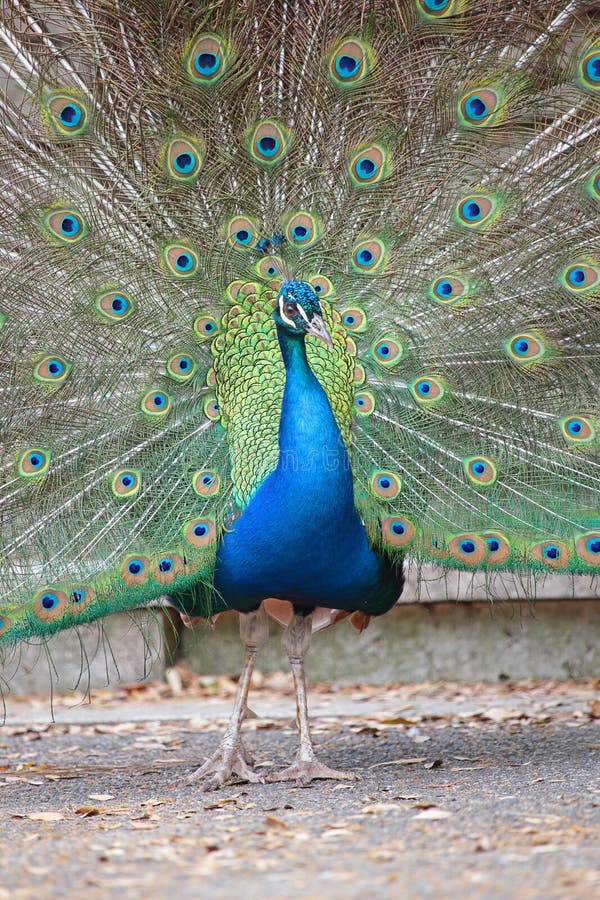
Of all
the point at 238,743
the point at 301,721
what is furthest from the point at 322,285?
the point at 238,743

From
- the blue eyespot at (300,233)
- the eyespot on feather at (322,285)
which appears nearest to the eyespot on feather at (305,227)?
the blue eyespot at (300,233)

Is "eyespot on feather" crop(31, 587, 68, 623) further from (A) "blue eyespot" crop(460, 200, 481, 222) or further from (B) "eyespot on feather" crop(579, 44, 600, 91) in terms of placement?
(B) "eyespot on feather" crop(579, 44, 600, 91)

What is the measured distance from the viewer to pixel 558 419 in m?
4.41

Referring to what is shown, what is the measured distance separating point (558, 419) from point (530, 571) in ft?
1.98

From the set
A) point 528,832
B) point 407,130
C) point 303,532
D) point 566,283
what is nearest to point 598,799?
point 528,832

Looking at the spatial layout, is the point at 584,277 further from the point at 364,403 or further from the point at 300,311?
the point at 300,311

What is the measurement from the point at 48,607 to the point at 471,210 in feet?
6.72

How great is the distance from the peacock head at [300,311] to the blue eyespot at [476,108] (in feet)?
3.18

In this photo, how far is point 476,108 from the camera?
4.31 metres

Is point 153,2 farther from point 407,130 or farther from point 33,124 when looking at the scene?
point 407,130

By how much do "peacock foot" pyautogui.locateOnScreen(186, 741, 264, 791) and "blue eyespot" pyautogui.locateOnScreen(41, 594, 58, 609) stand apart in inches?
33.2

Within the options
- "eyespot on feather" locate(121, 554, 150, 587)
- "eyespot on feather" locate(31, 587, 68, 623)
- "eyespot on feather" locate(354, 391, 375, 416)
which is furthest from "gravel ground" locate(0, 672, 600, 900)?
"eyespot on feather" locate(354, 391, 375, 416)

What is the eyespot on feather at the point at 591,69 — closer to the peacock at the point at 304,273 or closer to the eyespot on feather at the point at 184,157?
the peacock at the point at 304,273

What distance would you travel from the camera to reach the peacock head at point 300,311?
12.7 ft
